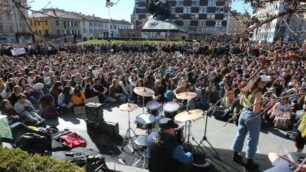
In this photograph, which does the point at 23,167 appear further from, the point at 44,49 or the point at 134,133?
the point at 44,49

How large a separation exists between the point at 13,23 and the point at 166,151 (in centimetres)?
1825

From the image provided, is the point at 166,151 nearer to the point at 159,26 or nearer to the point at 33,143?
the point at 33,143

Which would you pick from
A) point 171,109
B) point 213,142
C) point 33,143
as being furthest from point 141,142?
point 33,143

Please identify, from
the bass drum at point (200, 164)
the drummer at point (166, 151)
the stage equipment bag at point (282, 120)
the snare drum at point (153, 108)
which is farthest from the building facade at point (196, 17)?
the drummer at point (166, 151)

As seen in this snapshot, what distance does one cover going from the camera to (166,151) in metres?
4.49

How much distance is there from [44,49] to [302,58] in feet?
94.2

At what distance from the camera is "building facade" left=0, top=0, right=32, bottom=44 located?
348cm

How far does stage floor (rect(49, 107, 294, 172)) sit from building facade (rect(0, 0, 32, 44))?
11.7 feet

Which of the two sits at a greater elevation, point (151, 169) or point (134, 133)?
point (151, 169)

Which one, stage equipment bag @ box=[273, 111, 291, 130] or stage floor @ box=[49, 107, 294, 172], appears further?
stage equipment bag @ box=[273, 111, 291, 130]

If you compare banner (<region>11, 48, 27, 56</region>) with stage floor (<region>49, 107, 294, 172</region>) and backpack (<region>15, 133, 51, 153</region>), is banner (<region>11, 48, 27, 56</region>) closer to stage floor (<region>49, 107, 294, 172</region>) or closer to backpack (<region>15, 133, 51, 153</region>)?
stage floor (<region>49, 107, 294, 172</region>)

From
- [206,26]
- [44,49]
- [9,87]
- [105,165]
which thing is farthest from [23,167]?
[206,26]

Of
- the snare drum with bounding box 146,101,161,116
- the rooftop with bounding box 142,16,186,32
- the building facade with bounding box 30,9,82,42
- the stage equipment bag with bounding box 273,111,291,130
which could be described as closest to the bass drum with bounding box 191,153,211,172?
the snare drum with bounding box 146,101,161,116

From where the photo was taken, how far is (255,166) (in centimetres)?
657
